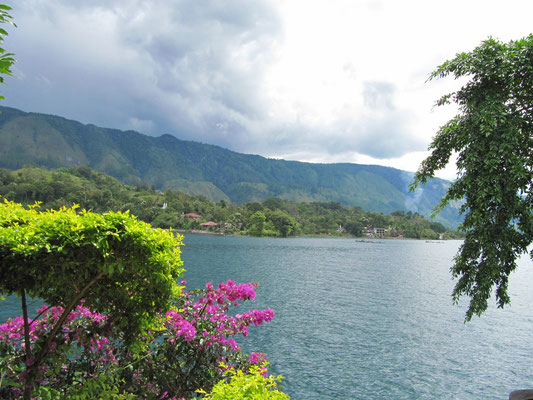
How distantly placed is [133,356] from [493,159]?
37.4 ft

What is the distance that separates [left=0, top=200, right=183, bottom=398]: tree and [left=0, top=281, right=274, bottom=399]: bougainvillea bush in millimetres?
445

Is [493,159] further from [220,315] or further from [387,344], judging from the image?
[387,344]

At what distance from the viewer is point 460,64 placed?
37.7 feet

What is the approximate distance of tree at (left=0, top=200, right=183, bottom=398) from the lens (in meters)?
4.84

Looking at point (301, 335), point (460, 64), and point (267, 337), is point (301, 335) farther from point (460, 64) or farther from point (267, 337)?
point (460, 64)

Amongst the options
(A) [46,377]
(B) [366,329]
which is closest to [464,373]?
(B) [366,329]

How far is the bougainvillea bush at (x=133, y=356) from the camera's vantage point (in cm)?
602

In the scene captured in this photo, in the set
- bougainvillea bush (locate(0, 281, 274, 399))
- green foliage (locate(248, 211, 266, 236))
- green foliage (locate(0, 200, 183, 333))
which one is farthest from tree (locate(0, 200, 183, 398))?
green foliage (locate(248, 211, 266, 236))

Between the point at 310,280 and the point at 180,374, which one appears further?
the point at 310,280

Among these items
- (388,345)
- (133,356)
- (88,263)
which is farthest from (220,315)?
(388,345)

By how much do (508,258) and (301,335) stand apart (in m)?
13.5

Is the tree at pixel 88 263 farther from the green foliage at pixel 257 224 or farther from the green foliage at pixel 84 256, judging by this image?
the green foliage at pixel 257 224

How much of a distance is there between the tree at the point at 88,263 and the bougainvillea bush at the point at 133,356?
445 millimetres

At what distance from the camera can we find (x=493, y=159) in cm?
952
